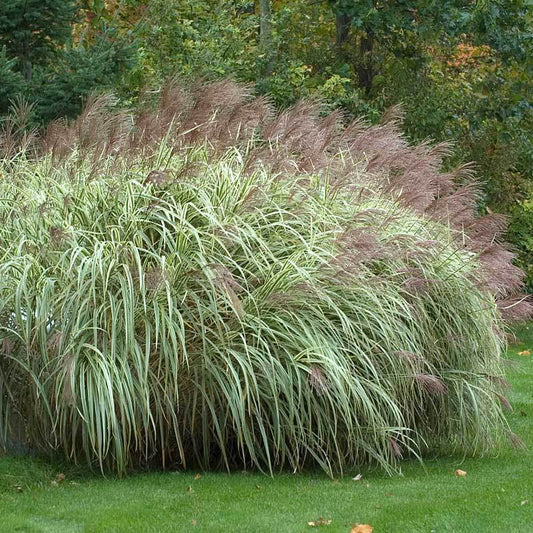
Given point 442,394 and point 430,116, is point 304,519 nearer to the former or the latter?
point 442,394

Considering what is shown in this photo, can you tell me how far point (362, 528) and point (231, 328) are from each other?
1.48m

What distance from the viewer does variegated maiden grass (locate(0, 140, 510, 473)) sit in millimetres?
5699

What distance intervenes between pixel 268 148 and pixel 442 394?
2245 millimetres

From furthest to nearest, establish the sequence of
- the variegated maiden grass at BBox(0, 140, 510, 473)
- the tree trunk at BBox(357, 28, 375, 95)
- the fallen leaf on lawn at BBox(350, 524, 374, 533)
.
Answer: the tree trunk at BBox(357, 28, 375, 95) < the variegated maiden grass at BBox(0, 140, 510, 473) < the fallen leaf on lawn at BBox(350, 524, 374, 533)

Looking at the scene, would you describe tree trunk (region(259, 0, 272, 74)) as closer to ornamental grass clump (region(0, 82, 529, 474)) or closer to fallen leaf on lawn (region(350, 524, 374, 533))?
ornamental grass clump (region(0, 82, 529, 474))

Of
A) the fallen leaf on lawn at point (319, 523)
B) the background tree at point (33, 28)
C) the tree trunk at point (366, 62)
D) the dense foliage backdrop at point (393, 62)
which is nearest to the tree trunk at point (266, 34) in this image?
the dense foliage backdrop at point (393, 62)

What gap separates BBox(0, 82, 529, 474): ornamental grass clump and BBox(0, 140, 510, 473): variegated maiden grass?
0.5 inches

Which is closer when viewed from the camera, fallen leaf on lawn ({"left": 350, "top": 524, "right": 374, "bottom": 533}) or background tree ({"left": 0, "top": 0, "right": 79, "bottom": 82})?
fallen leaf on lawn ({"left": 350, "top": 524, "right": 374, "bottom": 533})

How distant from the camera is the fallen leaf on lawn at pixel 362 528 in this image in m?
4.93

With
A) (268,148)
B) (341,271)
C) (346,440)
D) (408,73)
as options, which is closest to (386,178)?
(268,148)

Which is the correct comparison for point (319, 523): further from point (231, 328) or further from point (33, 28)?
point (33, 28)

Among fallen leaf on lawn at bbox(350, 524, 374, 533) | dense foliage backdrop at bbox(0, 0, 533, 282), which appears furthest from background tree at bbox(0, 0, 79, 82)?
fallen leaf on lawn at bbox(350, 524, 374, 533)

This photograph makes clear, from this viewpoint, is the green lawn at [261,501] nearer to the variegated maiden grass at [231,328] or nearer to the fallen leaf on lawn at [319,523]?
the fallen leaf on lawn at [319,523]

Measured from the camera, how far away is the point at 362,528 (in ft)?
16.2
